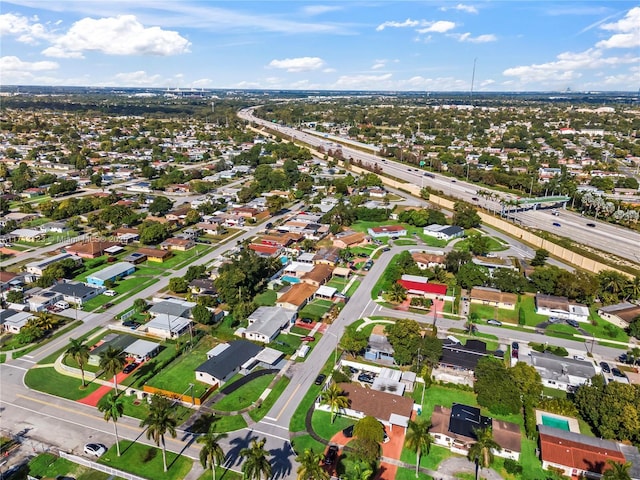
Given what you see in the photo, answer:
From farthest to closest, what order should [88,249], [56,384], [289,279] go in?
1. [88,249]
2. [289,279]
3. [56,384]

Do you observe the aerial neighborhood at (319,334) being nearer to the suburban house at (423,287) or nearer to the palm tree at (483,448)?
the palm tree at (483,448)

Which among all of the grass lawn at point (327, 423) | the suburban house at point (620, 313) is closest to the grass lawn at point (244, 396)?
the grass lawn at point (327, 423)

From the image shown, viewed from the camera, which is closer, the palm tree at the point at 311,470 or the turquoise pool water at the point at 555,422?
the palm tree at the point at 311,470

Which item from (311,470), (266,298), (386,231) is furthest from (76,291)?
(386,231)

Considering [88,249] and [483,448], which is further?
[88,249]

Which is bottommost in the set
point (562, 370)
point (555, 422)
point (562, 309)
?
point (555, 422)

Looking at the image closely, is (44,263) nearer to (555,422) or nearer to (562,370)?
(555,422)
